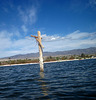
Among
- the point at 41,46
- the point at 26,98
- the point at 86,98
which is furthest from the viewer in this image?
the point at 41,46

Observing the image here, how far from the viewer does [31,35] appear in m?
19.5

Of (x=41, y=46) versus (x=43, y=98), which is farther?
(x=41, y=46)

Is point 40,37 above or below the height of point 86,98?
above

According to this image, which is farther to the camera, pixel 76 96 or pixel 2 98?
pixel 2 98

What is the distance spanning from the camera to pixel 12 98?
7332mm

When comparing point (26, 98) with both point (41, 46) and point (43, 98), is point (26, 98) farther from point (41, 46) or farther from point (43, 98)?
point (41, 46)

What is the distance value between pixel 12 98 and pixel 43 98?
7.38 feet

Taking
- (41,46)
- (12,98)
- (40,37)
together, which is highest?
(40,37)

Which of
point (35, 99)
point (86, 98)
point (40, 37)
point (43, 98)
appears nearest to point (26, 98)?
point (35, 99)

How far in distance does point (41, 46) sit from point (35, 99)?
1308 centimetres

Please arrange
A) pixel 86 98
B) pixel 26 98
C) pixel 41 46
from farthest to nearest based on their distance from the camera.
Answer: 1. pixel 41 46
2. pixel 26 98
3. pixel 86 98

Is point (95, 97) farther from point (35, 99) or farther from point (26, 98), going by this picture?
point (26, 98)

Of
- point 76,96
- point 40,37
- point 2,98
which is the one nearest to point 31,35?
point 40,37

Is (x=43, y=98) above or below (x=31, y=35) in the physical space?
below
